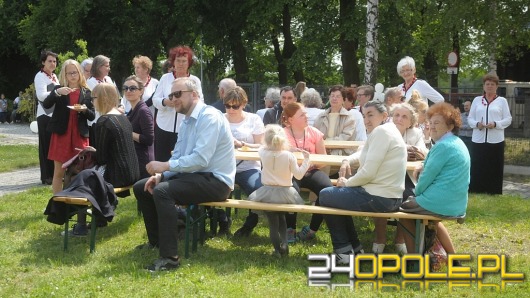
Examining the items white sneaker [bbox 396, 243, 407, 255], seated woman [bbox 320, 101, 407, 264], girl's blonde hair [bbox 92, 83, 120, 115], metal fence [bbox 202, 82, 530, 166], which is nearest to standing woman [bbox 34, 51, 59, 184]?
girl's blonde hair [bbox 92, 83, 120, 115]

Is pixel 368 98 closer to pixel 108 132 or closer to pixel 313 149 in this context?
pixel 313 149

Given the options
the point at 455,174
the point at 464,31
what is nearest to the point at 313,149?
the point at 455,174

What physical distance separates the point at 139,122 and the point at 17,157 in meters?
9.43

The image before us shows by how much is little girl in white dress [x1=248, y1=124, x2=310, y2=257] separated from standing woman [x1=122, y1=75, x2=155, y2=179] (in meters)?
1.78

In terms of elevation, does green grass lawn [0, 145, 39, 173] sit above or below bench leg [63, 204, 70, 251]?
below

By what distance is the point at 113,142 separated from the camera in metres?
7.28

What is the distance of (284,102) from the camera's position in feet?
30.2

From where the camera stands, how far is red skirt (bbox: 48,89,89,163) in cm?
841

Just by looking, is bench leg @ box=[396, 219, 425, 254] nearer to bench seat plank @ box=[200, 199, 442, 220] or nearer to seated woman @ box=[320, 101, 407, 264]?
bench seat plank @ box=[200, 199, 442, 220]

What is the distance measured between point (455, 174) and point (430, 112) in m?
0.58

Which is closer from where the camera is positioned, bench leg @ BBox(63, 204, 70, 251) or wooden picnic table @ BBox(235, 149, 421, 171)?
bench leg @ BBox(63, 204, 70, 251)

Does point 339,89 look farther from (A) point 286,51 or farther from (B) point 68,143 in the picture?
(A) point 286,51

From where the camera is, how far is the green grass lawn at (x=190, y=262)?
5.58 metres

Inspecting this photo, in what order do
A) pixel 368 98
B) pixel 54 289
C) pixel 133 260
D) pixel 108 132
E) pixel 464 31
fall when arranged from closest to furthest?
pixel 54 289
pixel 133 260
pixel 108 132
pixel 368 98
pixel 464 31
